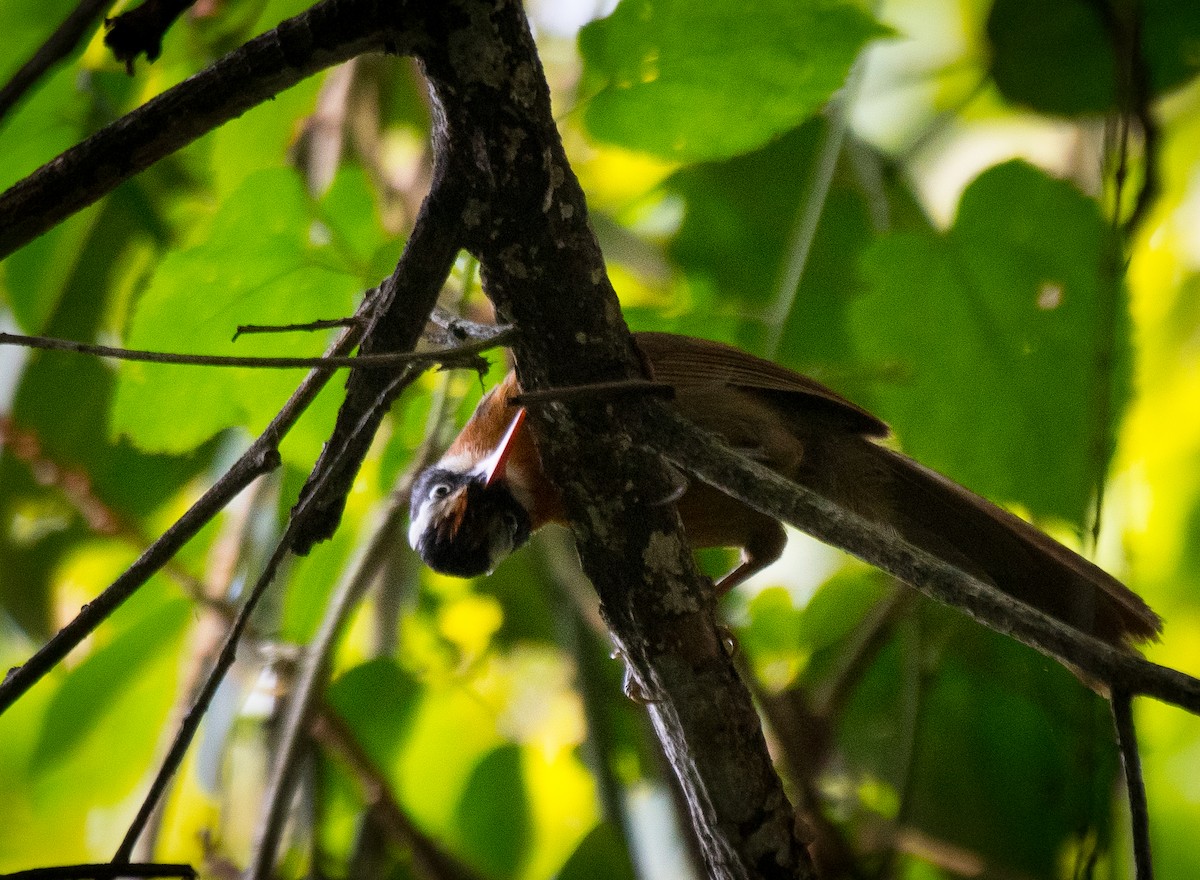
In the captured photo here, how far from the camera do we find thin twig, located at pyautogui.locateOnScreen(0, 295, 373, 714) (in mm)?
1188

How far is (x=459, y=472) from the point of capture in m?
2.72

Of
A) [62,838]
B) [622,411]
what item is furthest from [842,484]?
[62,838]

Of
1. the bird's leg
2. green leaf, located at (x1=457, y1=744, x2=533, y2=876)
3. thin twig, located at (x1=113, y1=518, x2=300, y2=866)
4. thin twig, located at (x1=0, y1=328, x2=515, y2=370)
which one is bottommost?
green leaf, located at (x1=457, y1=744, x2=533, y2=876)

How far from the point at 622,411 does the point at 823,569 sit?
6.16ft

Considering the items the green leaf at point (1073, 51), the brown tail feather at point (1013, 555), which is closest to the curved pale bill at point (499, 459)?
the brown tail feather at point (1013, 555)

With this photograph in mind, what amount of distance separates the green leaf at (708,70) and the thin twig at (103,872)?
134cm

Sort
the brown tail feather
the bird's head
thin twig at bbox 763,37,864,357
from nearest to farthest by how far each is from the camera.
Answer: the brown tail feather < the bird's head < thin twig at bbox 763,37,864,357

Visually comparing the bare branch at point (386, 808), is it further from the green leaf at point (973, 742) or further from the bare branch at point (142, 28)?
the bare branch at point (142, 28)

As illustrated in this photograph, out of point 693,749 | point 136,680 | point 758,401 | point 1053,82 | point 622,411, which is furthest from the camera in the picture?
point 1053,82

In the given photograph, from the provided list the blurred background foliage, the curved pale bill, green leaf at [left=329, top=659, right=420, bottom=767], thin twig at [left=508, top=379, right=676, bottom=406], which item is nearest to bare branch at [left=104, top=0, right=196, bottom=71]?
thin twig at [left=508, top=379, right=676, bottom=406]

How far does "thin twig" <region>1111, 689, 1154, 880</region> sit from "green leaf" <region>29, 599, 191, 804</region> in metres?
2.24

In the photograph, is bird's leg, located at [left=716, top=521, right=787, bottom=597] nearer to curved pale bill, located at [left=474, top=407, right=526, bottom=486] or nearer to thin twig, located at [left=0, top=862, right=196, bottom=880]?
curved pale bill, located at [left=474, top=407, right=526, bottom=486]

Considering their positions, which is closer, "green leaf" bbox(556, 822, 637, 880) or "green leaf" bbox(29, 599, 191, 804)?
"green leaf" bbox(556, 822, 637, 880)

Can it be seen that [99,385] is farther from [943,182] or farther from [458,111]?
[943,182]
